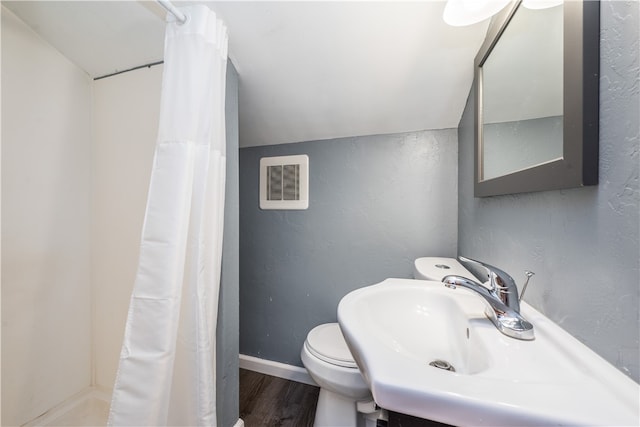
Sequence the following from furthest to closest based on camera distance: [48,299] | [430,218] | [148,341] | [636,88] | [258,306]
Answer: [258,306] < [430,218] < [48,299] < [148,341] < [636,88]

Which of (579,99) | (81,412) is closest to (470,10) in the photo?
(579,99)

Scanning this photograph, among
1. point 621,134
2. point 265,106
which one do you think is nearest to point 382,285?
point 621,134

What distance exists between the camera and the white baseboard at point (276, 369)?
1.56m

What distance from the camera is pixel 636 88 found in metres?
0.36

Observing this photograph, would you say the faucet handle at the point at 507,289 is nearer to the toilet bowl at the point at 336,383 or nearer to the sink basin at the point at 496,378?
the sink basin at the point at 496,378

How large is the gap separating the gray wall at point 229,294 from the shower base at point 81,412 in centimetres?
67

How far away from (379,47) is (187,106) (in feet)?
2.64

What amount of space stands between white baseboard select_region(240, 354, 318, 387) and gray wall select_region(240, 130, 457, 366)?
4cm

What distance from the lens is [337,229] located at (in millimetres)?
1503

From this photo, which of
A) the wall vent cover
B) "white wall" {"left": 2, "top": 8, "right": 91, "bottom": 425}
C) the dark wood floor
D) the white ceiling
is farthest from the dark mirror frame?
"white wall" {"left": 2, "top": 8, "right": 91, "bottom": 425}

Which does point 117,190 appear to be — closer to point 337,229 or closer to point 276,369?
point 337,229

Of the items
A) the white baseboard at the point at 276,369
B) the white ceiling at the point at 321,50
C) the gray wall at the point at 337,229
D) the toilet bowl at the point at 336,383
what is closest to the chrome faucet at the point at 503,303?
the toilet bowl at the point at 336,383

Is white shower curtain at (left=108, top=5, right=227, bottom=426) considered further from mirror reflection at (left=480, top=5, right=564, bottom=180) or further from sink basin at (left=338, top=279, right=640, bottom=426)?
mirror reflection at (left=480, top=5, right=564, bottom=180)

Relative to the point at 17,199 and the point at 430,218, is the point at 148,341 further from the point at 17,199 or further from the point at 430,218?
the point at 430,218
